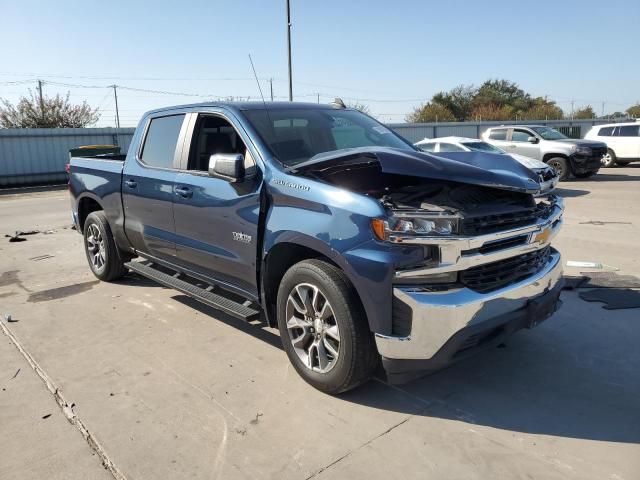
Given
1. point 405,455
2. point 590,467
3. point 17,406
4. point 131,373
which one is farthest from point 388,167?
point 17,406

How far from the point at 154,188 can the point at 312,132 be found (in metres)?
1.64

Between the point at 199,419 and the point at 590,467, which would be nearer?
the point at 590,467

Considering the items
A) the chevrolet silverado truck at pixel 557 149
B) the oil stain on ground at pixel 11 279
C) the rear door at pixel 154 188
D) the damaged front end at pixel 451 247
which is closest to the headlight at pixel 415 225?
the damaged front end at pixel 451 247

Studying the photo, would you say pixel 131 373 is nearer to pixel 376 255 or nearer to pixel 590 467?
pixel 376 255

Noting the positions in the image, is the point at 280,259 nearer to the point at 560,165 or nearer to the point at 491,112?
the point at 560,165

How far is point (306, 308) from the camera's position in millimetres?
3447

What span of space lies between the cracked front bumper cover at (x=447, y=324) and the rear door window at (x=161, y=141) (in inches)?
111

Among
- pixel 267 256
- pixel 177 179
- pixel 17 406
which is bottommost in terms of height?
pixel 17 406

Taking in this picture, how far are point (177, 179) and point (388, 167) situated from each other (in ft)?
7.08

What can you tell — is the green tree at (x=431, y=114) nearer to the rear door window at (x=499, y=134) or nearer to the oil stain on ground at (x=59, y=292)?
the rear door window at (x=499, y=134)

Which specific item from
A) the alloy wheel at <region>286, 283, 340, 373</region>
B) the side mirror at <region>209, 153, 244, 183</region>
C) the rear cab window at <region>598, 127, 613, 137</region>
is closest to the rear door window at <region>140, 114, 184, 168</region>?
the side mirror at <region>209, 153, 244, 183</region>

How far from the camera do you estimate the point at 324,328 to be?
132 inches

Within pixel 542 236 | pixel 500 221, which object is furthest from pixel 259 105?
pixel 542 236

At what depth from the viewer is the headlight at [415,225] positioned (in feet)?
9.59
